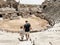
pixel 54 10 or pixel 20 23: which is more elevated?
pixel 54 10

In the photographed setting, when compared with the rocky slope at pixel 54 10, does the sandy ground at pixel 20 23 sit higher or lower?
lower

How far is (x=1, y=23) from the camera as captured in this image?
112ft

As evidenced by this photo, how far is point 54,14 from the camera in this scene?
35625mm

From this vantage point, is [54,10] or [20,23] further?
[54,10]

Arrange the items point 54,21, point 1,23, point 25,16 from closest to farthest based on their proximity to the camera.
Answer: point 54,21, point 1,23, point 25,16

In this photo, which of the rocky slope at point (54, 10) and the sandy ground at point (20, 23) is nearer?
the sandy ground at point (20, 23)

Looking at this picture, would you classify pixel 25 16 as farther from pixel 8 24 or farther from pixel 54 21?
pixel 54 21

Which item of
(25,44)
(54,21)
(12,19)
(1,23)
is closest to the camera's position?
(25,44)

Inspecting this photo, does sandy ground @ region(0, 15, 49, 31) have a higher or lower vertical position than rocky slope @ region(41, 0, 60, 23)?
lower

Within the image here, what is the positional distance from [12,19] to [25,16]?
11.5ft

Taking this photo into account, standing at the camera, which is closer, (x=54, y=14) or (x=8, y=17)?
(x=54, y=14)

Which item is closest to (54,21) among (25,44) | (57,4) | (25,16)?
(57,4)

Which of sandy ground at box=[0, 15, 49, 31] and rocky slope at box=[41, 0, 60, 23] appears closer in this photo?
sandy ground at box=[0, 15, 49, 31]

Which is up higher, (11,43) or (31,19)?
(11,43)
